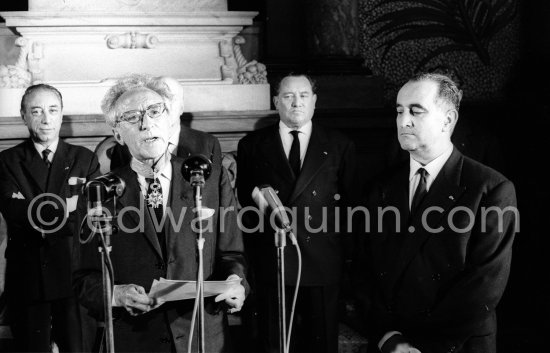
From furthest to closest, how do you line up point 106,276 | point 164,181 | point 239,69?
point 239,69 → point 164,181 → point 106,276

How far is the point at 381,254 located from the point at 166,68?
319 cm

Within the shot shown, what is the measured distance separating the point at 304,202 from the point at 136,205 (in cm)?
148

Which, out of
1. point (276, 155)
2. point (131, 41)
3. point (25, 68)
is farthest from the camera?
point (131, 41)

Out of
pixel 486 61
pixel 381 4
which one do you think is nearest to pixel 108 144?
pixel 381 4

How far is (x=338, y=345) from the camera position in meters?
4.59

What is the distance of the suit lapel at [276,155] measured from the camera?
432 cm

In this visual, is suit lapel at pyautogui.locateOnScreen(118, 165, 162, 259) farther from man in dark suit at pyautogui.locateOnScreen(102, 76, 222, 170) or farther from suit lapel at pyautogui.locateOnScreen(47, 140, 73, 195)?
suit lapel at pyautogui.locateOnScreen(47, 140, 73, 195)

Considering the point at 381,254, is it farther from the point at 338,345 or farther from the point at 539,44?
the point at 539,44

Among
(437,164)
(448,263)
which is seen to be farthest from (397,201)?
(448,263)

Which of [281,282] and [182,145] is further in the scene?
[182,145]

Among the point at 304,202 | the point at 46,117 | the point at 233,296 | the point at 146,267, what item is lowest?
the point at 233,296

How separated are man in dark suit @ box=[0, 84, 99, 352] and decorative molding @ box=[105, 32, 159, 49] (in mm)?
1386

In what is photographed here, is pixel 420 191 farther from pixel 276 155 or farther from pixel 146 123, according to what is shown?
pixel 276 155

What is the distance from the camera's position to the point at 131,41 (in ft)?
19.0
